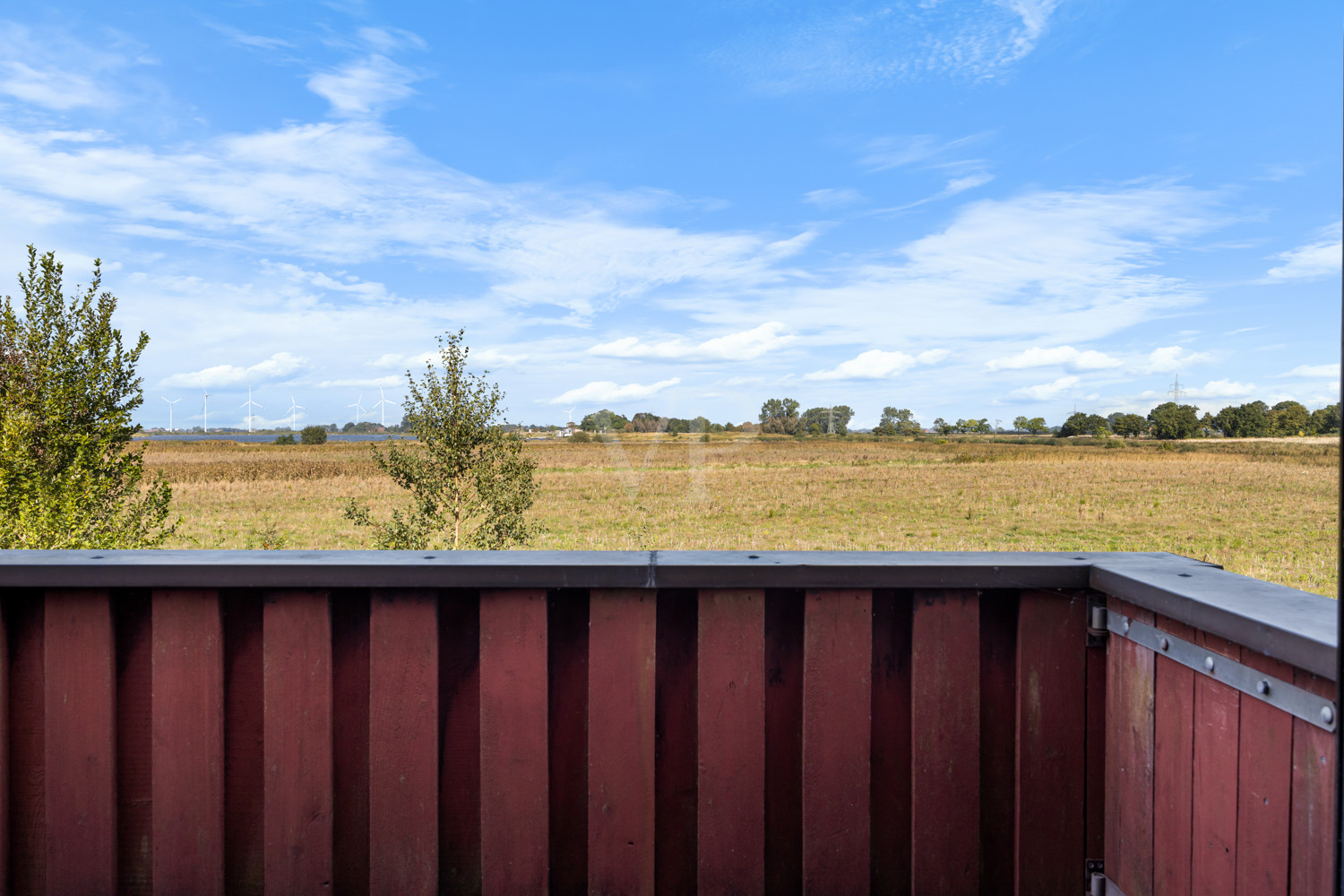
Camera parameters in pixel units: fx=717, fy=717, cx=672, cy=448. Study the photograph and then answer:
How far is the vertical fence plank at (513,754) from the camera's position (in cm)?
140

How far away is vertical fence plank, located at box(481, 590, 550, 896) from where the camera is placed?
4.60 feet

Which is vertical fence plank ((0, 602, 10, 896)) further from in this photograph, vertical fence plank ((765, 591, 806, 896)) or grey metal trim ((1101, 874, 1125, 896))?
grey metal trim ((1101, 874, 1125, 896))

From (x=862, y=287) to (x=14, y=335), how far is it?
8773 centimetres

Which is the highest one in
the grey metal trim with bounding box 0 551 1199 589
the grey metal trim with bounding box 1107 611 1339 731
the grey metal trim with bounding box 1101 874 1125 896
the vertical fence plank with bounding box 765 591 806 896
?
the grey metal trim with bounding box 0 551 1199 589

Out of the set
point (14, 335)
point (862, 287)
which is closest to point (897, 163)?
point (862, 287)

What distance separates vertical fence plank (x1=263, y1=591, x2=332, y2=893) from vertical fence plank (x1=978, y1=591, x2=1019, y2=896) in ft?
4.27

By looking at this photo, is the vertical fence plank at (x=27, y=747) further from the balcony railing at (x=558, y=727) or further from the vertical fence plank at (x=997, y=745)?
the vertical fence plank at (x=997, y=745)

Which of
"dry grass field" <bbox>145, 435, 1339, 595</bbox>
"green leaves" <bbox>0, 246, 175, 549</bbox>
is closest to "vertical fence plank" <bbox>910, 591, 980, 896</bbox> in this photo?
"dry grass field" <bbox>145, 435, 1339, 595</bbox>

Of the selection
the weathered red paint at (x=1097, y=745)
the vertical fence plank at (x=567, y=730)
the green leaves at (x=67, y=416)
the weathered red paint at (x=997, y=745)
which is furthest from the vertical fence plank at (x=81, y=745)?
the green leaves at (x=67, y=416)

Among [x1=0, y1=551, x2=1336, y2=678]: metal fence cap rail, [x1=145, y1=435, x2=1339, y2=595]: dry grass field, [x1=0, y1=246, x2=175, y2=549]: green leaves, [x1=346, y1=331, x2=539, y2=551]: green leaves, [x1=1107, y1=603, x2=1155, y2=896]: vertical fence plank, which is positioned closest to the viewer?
[x1=1107, y1=603, x2=1155, y2=896]: vertical fence plank

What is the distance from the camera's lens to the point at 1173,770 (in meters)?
1.20

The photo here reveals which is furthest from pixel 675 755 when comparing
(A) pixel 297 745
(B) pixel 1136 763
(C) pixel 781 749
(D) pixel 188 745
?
(D) pixel 188 745

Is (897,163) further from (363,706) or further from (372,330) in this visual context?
(363,706)

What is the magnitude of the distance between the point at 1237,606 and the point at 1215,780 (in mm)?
284
